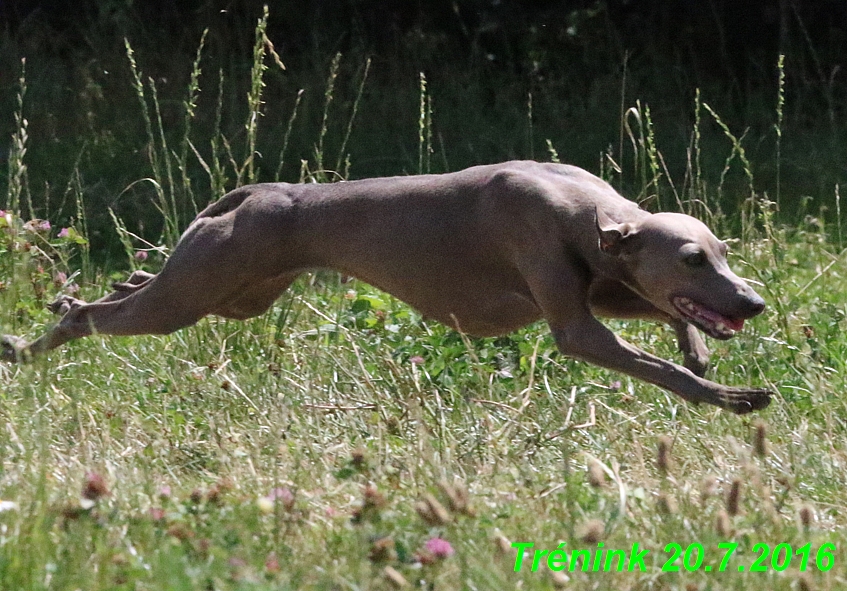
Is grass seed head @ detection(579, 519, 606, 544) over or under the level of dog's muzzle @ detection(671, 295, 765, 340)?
over

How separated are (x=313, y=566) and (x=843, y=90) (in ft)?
26.9

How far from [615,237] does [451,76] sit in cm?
645

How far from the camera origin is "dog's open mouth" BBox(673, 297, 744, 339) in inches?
166

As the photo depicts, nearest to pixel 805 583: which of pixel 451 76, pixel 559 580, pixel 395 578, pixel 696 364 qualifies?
pixel 559 580

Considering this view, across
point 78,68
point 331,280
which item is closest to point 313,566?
point 331,280

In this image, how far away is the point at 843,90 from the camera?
424 inches

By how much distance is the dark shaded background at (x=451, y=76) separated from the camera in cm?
945

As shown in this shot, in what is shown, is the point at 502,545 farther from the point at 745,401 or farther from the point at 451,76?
the point at 451,76

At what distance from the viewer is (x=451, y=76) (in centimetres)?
1062

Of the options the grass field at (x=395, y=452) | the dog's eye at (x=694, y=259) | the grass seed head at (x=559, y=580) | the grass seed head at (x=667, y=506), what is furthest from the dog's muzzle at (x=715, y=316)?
the grass seed head at (x=559, y=580)

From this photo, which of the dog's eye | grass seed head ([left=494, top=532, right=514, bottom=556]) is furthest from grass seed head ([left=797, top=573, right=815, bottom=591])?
the dog's eye

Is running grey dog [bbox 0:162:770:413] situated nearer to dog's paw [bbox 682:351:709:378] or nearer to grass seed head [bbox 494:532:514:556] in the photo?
dog's paw [bbox 682:351:709:378]

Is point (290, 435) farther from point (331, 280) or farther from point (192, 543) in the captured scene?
point (331, 280)

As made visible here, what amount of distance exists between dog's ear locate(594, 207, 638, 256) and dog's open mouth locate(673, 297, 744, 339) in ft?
0.73
